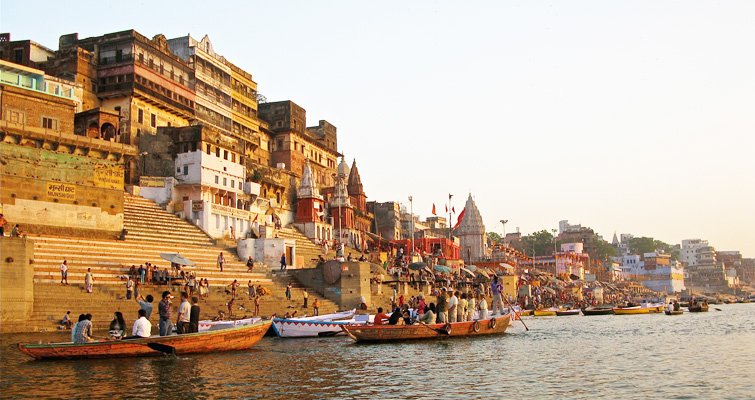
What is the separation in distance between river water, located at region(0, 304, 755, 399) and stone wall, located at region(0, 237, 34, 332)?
132 cm

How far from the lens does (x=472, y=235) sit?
102312 millimetres

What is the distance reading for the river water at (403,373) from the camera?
1429 centimetres

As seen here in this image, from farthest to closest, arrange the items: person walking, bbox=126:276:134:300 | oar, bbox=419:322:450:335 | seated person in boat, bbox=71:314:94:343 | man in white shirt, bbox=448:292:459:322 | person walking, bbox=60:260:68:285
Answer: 1. person walking, bbox=126:276:134:300
2. person walking, bbox=60:260:68:285
3. man in white shirt, bbox=448:292:459:322
4. oar, bbox=419:322:450:335
5. seated person in boat, bbox=71:314:94:343

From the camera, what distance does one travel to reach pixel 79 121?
45188 millimetres

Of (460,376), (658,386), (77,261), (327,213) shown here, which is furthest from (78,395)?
(327,213)

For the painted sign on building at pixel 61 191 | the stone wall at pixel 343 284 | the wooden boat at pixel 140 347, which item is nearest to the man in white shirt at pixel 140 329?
the wooden boat at pixel 140 347

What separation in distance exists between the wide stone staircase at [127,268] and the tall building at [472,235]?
202 feet

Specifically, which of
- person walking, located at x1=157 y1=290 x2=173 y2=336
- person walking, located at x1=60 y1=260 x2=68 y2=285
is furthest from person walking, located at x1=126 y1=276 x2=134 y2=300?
Result: person walking, located at x1=157 y1=290 x2=173 y2=336

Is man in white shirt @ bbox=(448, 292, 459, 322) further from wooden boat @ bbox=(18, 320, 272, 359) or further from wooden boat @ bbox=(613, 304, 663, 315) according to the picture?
wooden boat @ bbox=(613, 304, 663, 315)

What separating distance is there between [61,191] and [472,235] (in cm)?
7369

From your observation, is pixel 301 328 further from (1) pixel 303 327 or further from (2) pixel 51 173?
(2) pixel 51 173

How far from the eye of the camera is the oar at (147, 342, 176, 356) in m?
18.8

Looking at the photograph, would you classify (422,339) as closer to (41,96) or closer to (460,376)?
(460,376)

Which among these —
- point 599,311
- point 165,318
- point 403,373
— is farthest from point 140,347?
point 599,311
